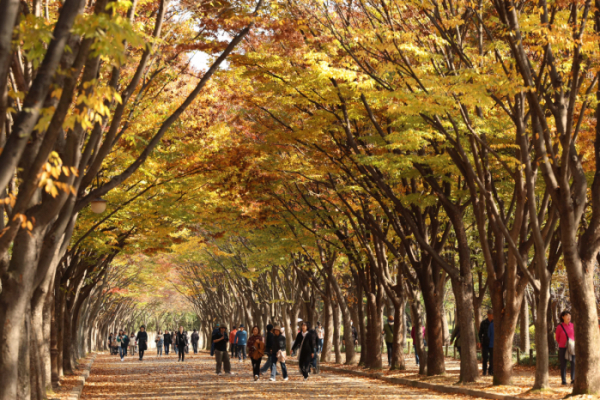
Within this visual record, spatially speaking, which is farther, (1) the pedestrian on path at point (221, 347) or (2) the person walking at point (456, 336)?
(1) the pedestrian on path at point (221, 347)

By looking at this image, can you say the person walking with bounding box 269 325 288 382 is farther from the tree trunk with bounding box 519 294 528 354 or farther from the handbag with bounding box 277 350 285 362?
the tree trunk with bounding box 519 294 528 354

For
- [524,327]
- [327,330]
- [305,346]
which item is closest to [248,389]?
[305,346]

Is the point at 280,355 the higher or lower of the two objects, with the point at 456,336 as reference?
lower

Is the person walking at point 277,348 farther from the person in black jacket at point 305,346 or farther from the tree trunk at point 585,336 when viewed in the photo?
the tree trunk at point 585,336

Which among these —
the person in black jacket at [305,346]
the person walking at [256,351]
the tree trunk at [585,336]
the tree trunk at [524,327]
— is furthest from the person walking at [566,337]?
the tree trunk at [524,327]

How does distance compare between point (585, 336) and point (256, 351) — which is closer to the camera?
point (585, 336)

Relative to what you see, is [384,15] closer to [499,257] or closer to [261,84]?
[261,84]

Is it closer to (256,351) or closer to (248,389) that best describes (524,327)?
(256,351)

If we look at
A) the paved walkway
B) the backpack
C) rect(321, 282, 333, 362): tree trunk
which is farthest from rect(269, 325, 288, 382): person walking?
rect(321, 282, 333, 362): tree trunk

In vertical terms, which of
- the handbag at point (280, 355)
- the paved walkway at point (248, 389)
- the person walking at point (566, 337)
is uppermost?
the person walking at point (566, 337)

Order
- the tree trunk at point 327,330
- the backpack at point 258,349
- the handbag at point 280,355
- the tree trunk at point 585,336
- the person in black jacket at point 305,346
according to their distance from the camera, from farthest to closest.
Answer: the tree trunk at point 327,330 → the backpack at point 258,349 → the handbag at point 280,355 → the person in black jacket at point 305,346 → the tree trunk at point 585,336

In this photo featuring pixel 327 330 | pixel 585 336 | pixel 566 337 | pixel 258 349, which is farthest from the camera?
pixel 327 330

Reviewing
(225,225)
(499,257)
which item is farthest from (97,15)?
(225,225)

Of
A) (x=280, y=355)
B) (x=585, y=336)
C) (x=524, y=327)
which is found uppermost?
(x=585, y=336)
